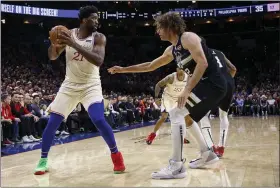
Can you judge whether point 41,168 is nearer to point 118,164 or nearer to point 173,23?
point 118,164

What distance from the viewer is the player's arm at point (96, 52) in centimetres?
304

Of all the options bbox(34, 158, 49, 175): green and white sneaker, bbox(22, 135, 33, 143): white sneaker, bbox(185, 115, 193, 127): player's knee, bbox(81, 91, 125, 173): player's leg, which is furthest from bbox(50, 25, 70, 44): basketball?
bbox(22, 135, 33, 143): white sneaker

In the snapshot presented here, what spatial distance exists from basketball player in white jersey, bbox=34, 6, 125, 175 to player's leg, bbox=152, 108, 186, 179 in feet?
1.61

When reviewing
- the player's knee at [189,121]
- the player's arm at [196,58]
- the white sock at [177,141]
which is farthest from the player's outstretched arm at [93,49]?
the player's knee at [189,121]

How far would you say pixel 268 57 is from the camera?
24766mm

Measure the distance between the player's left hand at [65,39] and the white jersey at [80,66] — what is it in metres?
0.37

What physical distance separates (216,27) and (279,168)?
25598 mm

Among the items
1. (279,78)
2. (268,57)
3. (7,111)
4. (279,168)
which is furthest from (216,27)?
(279,168)

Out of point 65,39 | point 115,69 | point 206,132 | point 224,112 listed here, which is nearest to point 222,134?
point 224,112

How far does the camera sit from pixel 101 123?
132 inches

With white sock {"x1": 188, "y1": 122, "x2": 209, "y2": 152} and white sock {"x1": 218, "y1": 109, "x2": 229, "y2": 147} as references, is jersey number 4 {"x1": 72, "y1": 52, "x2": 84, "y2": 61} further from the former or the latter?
white sock {"x1": 218, "y1": 109, "x2": 229, "y2": 147}

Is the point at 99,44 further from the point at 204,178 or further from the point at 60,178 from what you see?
the point at 204,178

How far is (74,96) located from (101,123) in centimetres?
42

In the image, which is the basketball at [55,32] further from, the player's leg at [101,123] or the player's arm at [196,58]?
the player's arm at [196,58]
